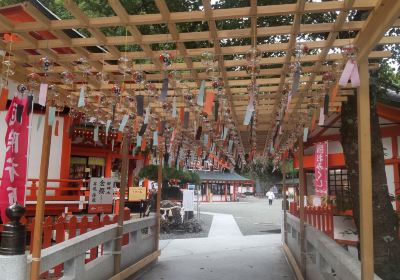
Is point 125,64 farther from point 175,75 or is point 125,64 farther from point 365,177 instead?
point 365,177

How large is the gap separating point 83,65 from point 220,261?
19.8 feet

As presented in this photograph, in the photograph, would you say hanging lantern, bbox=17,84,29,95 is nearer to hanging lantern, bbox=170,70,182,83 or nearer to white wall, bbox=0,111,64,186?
hanging lantern, bbox=170,70,182,83

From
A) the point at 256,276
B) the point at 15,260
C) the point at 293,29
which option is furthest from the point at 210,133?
the point at 15,260

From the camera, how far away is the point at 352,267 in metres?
3.49

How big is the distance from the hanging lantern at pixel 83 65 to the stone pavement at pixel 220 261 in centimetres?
418

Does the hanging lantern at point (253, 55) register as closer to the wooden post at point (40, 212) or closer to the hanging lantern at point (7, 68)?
the wooden post at point (40, 212)

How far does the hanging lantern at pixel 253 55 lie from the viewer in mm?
3787

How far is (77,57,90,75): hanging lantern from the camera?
431 cm

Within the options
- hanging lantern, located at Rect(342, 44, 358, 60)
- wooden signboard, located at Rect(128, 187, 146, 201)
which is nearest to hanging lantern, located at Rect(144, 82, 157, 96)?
hanging lantern, located at Rect(342, 44, 358, 60)

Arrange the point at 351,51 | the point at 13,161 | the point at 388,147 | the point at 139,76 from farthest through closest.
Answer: the point at 388,147 → the point at 13,161 → the point at 139,76 → the point at 351,51

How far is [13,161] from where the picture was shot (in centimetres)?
772

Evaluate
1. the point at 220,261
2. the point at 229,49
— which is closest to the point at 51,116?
the point at 229,49

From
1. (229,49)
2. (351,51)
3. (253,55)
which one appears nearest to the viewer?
(351,51)

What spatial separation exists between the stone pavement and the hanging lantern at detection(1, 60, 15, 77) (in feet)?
14.2
